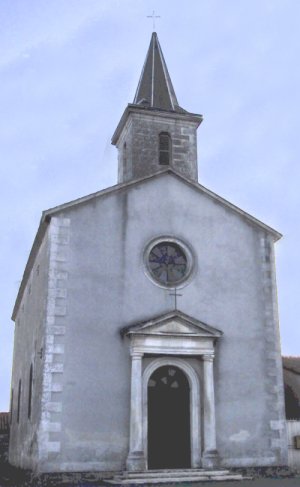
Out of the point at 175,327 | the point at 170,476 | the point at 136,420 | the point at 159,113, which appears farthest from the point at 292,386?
the point at 159,113

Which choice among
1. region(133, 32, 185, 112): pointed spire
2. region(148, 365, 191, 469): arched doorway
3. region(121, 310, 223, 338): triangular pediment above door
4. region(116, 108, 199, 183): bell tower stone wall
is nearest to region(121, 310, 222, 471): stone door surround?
region(121, 310, 223, 338): triangular pediment above door

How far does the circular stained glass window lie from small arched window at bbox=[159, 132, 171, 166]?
469cm

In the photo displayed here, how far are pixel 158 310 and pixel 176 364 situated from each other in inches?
64.7

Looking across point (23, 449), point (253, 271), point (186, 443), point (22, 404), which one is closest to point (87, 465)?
point (186, 443)

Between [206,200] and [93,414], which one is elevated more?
[206,200]

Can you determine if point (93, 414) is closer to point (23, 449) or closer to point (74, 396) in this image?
point (74, 396)

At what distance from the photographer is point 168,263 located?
18469mm

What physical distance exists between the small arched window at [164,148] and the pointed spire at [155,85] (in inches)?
45.6

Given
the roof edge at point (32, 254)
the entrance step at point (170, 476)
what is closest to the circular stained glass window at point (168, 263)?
the roof edge at point (32, 254)

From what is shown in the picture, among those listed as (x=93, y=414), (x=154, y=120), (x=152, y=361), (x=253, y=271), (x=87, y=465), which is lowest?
(x=87, y=465)

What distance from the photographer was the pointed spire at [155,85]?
2416 centimetres

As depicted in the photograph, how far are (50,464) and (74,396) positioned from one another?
71.1 inches

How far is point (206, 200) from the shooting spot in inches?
767

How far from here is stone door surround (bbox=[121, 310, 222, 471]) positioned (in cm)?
1631
